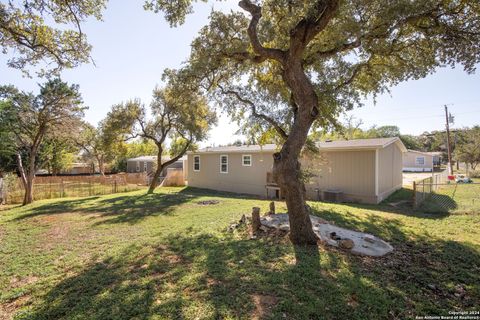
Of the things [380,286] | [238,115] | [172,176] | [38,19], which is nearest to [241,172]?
[238,115]

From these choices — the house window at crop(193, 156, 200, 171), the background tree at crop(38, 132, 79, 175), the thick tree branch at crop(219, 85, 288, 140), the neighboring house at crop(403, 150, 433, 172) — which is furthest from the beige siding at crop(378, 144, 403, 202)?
the background tree at crop(38, 132, 79, 175)

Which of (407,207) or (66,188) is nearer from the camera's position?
(407,207)

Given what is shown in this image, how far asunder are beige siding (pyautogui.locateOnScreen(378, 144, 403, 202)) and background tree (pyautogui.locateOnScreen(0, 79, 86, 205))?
14858 millimetres

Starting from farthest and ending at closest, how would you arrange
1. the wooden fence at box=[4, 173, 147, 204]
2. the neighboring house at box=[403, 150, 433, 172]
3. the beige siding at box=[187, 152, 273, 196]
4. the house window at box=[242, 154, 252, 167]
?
the neighboring house at box=[403, 150, 433, 172] < the house window at box=[242, 154, 252, 167] < the beige siding at box=[187, 152, 273, 196] < the wooden fence at box=[4, 173, 147, 204]

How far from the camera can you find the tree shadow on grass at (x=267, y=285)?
9.91ft

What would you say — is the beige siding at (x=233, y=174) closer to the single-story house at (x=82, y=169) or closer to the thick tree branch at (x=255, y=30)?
the thick tree branch at (x=255, y=30)

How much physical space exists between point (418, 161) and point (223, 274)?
38.3 metres

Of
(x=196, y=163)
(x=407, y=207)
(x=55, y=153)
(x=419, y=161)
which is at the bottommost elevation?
(x=407, y=207)

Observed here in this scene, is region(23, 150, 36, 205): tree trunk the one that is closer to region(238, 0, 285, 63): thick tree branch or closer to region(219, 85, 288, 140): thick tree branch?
region(219, 85, 288, 140): thick tree branch

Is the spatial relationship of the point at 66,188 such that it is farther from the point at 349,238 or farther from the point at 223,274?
the point at 349,238

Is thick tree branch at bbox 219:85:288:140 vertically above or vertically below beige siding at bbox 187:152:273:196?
above

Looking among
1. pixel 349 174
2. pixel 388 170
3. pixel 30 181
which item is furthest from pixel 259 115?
pixel 30 181

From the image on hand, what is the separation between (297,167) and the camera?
5.36m

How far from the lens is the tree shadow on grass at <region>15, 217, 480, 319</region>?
9.91ft
